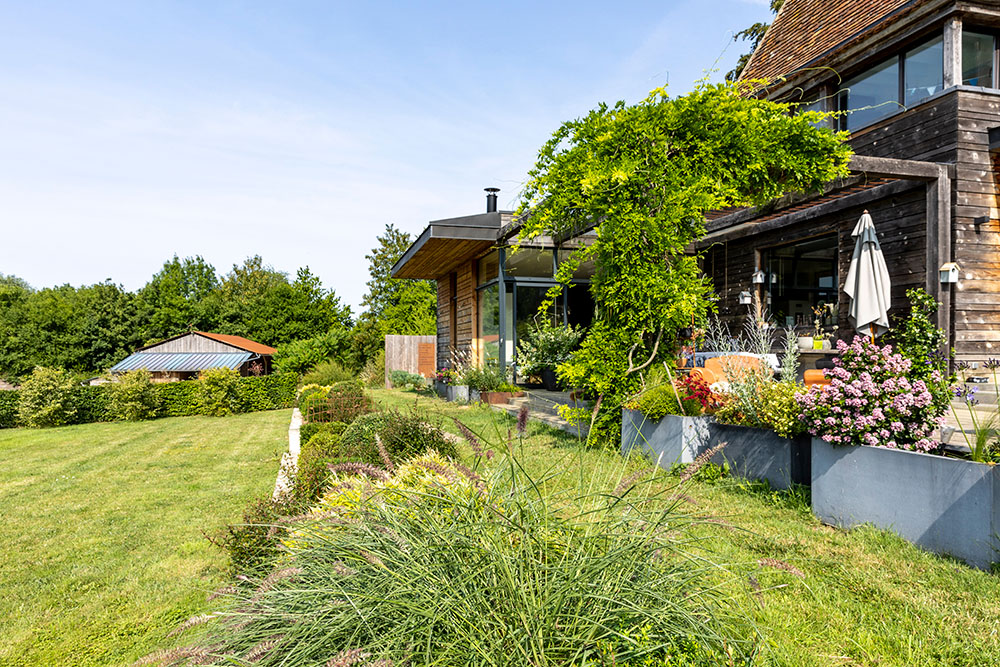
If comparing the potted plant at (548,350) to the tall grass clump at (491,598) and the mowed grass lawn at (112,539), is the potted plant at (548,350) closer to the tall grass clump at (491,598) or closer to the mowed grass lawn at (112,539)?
the mowed grass lawn at (112,539)

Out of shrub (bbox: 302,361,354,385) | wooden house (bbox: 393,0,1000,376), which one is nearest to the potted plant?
wooden house (bbox: 393,0,1000,376)

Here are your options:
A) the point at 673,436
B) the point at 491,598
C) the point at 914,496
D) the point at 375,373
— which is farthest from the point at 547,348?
the point at 375,373

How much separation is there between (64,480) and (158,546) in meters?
4.07

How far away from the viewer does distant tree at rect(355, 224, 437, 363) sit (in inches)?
982

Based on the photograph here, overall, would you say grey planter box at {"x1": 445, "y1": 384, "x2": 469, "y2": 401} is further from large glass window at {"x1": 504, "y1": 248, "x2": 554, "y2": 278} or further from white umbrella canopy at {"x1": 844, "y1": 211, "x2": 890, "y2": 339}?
white umbrella canopy at {"x1": 844, "y1": 211, "x2": 890, "y2": 339}

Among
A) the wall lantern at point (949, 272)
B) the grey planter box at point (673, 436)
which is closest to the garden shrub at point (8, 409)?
the grey planter box at point (673, 436)

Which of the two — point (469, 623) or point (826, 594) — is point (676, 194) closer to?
point (826, 594)

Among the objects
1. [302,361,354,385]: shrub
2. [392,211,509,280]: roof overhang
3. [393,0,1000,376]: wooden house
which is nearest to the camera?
[393,0,1000,376]: wooden house

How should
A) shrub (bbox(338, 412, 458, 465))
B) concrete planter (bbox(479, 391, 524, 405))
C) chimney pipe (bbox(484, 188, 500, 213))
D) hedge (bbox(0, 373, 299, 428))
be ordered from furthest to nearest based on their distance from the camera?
hedge (bbox(0, 373, 299, 428))
chimney pipe (bbox(484, 188, 500, 213))
concrete planter (bbox(479, 391, 524, 405))
shrub (bbox(338, 412, 458, 465))

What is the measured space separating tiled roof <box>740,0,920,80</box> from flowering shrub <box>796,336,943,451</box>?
22.1 ft

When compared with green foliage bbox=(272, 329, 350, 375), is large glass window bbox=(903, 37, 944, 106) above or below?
above

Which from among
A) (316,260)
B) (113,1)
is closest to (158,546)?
(113,1)

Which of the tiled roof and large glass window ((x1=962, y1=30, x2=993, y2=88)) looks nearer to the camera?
large glass window ((x1=962, y1=30, x2=993, y2=88))

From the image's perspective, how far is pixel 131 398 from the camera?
46.0 feet
